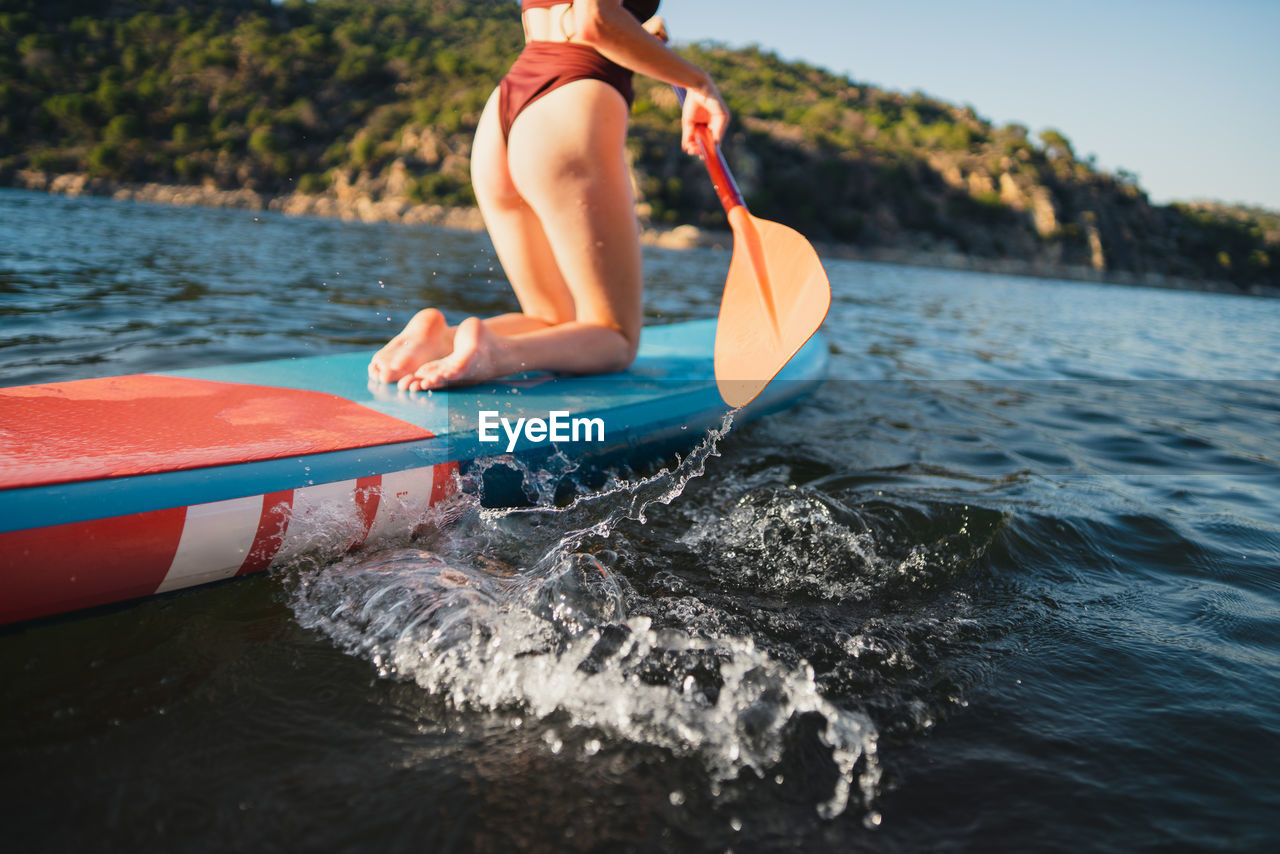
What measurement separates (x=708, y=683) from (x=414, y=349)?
4.67 feet

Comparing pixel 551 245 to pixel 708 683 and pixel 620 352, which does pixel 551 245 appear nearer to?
pixel 620 352

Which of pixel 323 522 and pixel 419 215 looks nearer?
pixel 323 522

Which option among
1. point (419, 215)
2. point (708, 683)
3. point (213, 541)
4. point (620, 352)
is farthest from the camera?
point (419, 215)

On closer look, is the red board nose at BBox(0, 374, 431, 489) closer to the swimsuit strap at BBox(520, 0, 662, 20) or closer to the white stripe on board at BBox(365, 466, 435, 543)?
the white stripe on board at BBox(365, 466, 435, 543)

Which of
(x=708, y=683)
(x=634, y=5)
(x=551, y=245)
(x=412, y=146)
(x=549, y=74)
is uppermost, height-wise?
(x=412, y=146)

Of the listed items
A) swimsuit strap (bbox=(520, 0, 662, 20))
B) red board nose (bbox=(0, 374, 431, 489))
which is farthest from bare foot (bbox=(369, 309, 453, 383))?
swimsuit strap (bbox=(520, 0, 662, 20))

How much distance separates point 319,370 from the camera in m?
2.29

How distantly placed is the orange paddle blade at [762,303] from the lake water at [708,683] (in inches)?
14.6

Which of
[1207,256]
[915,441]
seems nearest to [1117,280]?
[1207,256]

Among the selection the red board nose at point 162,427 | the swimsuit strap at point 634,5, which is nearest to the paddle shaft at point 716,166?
the swimsuit strap at point 634,5

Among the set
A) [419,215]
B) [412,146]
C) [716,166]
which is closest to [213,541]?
[716,166]

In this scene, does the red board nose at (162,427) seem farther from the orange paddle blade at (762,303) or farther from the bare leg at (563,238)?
the orange paddle blade at (762,303)

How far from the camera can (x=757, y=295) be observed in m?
2.33

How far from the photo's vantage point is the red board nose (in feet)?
4.30
